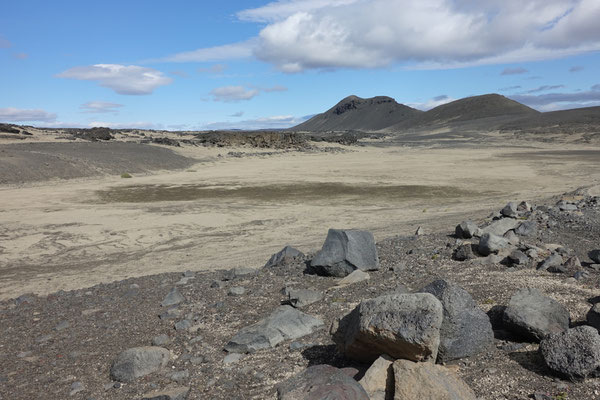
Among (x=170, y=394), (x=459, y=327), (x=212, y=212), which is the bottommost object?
(x=212, y=212)

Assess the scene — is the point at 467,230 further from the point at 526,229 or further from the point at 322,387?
the point at 322,387

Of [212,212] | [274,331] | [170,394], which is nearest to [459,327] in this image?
[274,331]

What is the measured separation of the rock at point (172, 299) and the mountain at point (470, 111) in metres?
140

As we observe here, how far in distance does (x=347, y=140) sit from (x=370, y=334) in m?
64.1

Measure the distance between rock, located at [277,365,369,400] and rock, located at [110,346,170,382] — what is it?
1759 millimetres

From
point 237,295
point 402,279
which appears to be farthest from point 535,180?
point 237,295

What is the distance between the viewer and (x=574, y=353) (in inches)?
150

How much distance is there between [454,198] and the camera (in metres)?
19.8

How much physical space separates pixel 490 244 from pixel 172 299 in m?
5.76

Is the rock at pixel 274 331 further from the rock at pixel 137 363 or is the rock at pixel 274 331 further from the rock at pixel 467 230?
the rock at pixel 467 230

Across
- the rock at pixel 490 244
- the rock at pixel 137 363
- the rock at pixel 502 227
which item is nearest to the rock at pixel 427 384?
the rock at pixel 137 363

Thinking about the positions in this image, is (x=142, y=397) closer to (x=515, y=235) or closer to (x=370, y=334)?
(x=370, y=334)

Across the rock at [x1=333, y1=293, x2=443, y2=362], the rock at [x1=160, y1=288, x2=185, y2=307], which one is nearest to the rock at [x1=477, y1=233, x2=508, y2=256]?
the rock at [x1=333, y1=293, x2=443, y2=362]

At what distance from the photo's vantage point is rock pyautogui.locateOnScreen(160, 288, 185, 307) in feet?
23.7
